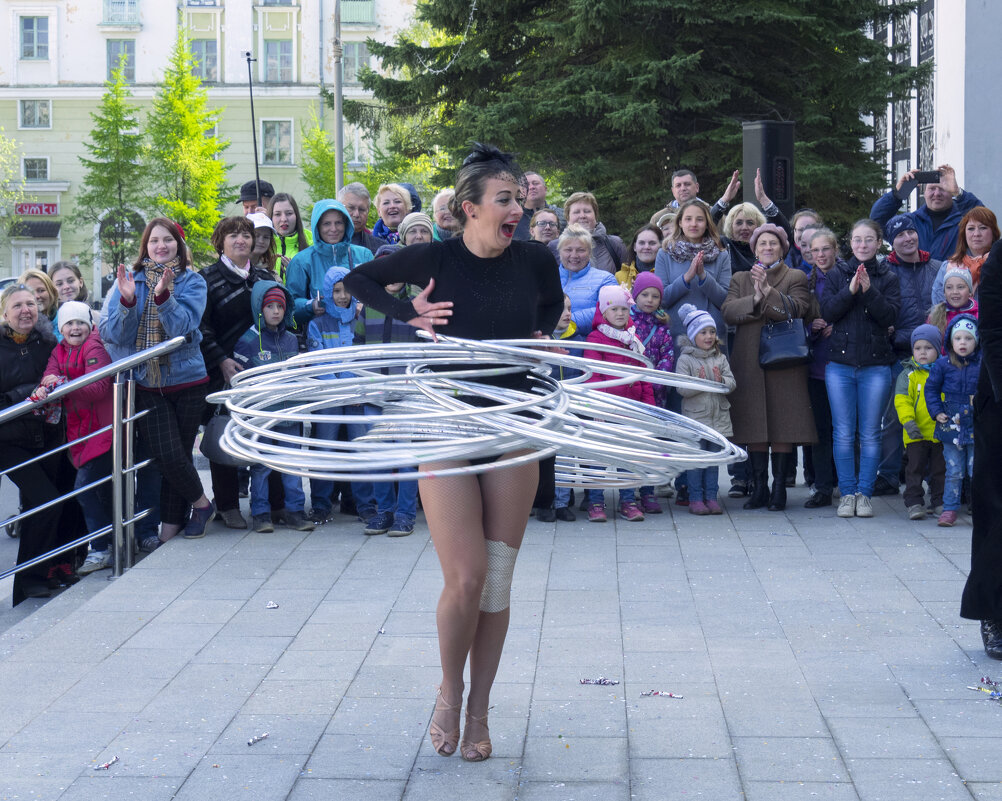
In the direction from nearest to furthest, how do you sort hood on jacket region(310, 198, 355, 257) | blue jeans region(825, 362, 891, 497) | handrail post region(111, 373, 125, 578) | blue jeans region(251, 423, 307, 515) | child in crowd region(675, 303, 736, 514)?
handrail post region(111, 373, 125, 578) → blue jeans region(251, 423, 307, 515) → hood on jacket region(310, 198, 355, 257) → child in crowd region(675, 303, 736, 514) → blue jeans region(825, 362, 891, 497)

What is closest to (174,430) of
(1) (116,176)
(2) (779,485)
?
(2) (779,485)

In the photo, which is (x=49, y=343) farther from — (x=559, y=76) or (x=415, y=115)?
(x=415, y=115)

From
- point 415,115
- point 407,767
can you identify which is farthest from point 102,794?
point 415,115

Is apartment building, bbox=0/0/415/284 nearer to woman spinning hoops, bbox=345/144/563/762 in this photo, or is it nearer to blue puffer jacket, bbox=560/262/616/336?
blue puffer jacket, bbox=560/262/616/336

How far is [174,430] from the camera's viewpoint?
8.23 metres

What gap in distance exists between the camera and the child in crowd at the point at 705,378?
29.7ft

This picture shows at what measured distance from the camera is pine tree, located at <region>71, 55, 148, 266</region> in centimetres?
4109

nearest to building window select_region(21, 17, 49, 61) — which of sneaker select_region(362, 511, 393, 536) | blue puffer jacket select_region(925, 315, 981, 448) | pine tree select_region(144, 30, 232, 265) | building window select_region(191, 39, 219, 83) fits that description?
building window select_region(191, 39, 219, 83)

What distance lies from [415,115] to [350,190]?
12.7 metres

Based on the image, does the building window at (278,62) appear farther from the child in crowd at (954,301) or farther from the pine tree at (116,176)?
the child in crowd at (954,301)

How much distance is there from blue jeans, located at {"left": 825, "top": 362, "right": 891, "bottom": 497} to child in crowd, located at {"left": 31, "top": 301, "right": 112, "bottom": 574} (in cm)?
521

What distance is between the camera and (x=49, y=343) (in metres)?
8.48

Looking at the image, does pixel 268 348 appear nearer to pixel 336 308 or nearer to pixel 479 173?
pixel 336 308

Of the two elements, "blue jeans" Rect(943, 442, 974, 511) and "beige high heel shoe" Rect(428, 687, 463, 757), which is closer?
"beige high heel shoe" Rect(428, 687, 463, 757)
